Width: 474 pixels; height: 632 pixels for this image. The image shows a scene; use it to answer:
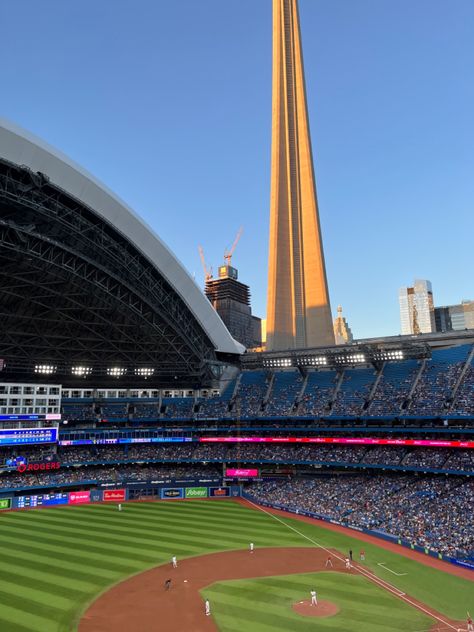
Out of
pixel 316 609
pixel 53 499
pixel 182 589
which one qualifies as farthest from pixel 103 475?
pixel 316 609

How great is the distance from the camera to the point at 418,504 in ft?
170

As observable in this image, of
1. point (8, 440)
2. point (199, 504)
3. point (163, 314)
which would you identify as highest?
point (163, 314)

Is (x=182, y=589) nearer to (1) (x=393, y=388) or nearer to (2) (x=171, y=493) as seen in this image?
(2) (x=171, y=493)

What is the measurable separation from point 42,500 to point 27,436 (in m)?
9.91

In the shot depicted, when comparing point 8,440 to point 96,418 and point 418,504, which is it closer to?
point 96,418

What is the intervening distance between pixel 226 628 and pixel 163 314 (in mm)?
40958

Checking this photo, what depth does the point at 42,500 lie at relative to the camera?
6353 cm

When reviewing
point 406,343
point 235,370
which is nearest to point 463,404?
point 406,343

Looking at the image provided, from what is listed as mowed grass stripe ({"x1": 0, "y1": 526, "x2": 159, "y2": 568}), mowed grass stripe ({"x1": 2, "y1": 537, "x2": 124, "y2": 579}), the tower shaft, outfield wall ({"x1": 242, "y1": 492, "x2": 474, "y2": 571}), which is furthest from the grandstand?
the tower shaft

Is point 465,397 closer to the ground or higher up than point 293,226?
closer to the ground

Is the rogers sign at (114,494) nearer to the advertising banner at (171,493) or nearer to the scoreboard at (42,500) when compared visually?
the scoreboard at (42,500)

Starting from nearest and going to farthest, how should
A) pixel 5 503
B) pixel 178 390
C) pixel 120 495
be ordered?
pixel 5 503 < pixel 120 495 < pixel 178 390

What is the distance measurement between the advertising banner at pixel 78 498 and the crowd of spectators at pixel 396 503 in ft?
71.3

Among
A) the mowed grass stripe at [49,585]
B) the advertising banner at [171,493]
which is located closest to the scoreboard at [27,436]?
the advertising banner at [171,493]
